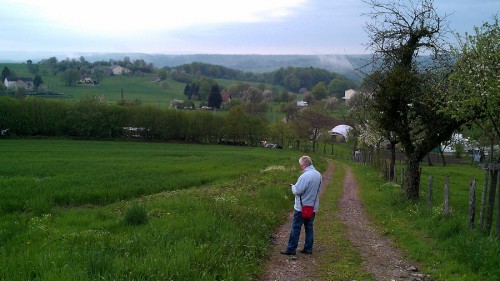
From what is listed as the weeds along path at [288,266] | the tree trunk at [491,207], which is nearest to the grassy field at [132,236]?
the weeds along path at [288,266]

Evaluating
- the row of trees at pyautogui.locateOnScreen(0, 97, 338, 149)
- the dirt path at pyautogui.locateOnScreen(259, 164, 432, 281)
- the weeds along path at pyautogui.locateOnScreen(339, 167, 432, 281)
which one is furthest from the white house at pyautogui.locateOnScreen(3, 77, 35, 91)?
the dirt path at pyautogui.locateOnScreen(259, 164, 432, 281)

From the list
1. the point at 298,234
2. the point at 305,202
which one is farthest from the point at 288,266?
the point at 305,202

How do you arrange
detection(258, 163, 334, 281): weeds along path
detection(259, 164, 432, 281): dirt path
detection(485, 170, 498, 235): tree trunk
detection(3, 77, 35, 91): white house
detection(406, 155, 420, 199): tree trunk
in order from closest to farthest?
detection(258, 163, 334, 281): weeds along path → detection(259, 164, 432, 281): dirt path → detection(485, 170, 498, 235): tree trunk → detection(406, 155, 420, 199): tree trunk → detection(3, 77, 35, 91): white house

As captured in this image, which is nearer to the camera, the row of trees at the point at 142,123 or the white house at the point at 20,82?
the row of trees at the point at 142,123

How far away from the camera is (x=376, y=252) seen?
1056 centimetres

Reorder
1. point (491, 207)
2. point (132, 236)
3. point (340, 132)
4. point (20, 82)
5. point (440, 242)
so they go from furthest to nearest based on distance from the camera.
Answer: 1. point (20, 82)
2. point (340, 132)
3. point (491, 207)
4. point (440, 242)
5. point (132, 236)

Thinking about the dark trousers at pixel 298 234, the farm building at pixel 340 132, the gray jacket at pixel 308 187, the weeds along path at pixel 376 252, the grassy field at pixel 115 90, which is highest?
the grassy field at pixel 115 90

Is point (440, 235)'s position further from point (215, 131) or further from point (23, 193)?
point (215, 131)

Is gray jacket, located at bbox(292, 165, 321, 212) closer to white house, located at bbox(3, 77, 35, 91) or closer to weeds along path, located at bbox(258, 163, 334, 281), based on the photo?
weeds along path, located at bbox(258, 163, 334, 281)

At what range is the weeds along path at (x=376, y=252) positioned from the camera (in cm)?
885

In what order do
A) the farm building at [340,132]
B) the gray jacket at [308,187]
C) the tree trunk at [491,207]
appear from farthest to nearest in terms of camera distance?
the farm building at [340,132] → the tree trunk at [491,207] → the gray jacket at [308,187]

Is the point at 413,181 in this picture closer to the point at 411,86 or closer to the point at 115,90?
the point at 411,86

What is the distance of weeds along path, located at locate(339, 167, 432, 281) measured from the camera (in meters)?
8.85

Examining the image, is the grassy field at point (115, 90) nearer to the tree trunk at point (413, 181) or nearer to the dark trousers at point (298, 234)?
the tree trunk at point (413, 181)
